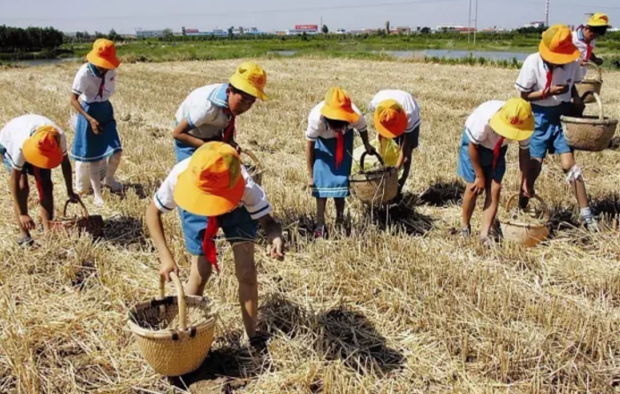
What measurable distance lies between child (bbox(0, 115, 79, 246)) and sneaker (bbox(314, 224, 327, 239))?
202cm

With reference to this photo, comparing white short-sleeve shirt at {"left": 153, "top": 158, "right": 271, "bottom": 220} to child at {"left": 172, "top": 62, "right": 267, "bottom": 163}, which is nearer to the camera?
white short-sleeve shirt at {"left": 153, "top": 158, "right": 271, "bottom": 220}

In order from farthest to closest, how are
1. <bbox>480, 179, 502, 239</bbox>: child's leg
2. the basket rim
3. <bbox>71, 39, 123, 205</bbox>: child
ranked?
<bbox>71, 39, 123, 205</bbox>: child → <bbox>480, 179, 502, 239</bbox>: child's leg → the basket rim

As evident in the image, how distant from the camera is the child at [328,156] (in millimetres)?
4945

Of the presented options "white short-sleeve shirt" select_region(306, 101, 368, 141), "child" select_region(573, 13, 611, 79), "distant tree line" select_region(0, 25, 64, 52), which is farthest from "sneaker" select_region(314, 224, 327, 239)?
"distant tree line" select_region(0, 25, 64, 52)

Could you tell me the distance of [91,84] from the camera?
20.0 ft

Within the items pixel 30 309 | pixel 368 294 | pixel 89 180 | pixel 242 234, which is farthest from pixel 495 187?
pixel 89 180

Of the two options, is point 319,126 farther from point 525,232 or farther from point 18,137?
point 18,137

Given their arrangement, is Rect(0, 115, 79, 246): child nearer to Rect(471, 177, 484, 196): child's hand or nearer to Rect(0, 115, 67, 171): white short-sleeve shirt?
Rect(0, 115, 67, 171): white short-sleeve shirt

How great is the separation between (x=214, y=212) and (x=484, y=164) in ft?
9.24

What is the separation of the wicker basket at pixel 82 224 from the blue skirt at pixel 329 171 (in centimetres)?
184

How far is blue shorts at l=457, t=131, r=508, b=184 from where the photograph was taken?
4836 mm

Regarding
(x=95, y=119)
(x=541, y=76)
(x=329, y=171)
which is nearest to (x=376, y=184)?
(x=329, y=171)

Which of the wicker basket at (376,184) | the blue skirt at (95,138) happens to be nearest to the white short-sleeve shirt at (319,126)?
the wicker basket at (376,184)

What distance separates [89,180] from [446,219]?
3799 millimetres
